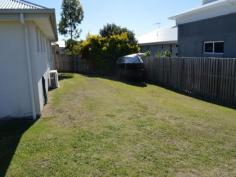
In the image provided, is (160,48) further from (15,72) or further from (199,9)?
(15,72)

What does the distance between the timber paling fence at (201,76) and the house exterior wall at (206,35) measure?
2336 mm

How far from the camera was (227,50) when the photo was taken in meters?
13.7

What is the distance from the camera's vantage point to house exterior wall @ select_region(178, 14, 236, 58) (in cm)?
1350

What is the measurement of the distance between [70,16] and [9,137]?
67.6 feet

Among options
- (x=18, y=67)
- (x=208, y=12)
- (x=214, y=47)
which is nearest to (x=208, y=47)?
(x=214, y=47)

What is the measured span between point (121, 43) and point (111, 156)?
56.4 feet

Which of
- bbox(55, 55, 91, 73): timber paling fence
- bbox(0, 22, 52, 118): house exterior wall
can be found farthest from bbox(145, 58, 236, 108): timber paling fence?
bbox(55, 55, 91, 73): timber paling fence

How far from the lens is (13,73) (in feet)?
24.6

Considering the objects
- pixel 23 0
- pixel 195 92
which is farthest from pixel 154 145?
pixel 195 92

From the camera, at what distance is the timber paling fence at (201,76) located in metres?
10.1

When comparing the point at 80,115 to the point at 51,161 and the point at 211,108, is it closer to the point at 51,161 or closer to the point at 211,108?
the point at 51,161

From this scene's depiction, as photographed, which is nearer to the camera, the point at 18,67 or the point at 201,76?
the point at 18,67

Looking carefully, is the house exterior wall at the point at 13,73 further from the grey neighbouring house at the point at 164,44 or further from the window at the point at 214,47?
the grey neighbouring house at the point at 164,44

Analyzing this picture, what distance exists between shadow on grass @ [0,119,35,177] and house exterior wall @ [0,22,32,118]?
1.31 feet
